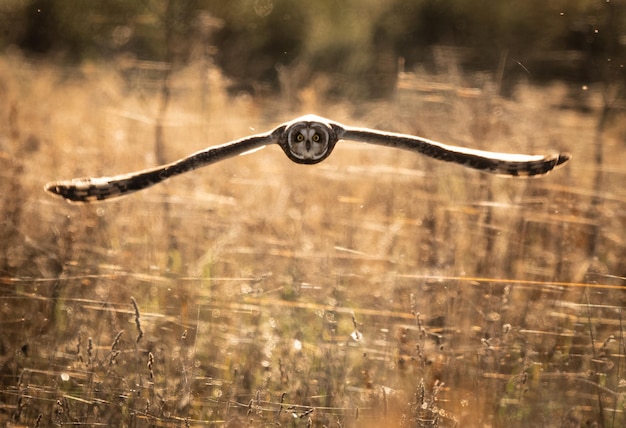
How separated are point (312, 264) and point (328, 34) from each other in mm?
10735

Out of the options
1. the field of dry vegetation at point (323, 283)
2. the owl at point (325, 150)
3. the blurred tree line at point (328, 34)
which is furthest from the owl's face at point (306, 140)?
the blurred tree line at point (328, 34)

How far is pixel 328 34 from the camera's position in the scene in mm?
14430

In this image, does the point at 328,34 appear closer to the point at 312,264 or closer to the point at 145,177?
the point at 312,264

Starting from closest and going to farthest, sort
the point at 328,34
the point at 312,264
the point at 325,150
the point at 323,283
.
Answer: the point at 325,150 → the point at 323,283 → the point at 312,264 → the point at 328,34

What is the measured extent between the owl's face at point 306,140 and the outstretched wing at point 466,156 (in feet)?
0.33

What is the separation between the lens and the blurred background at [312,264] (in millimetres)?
3301

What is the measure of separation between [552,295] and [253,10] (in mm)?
10075

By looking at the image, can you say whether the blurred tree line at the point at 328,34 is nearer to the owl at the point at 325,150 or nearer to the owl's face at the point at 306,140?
the owl at the point at 325,150

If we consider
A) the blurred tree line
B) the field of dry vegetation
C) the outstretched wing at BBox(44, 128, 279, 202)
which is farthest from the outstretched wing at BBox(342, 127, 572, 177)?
the blurred tree line

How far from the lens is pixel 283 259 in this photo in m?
4.46

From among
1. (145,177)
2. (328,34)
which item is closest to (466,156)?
(145,177)

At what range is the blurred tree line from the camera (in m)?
8.41

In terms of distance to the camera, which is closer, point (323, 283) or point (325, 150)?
point (325, 150)

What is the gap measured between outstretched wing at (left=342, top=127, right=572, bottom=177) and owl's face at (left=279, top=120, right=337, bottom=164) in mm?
99
